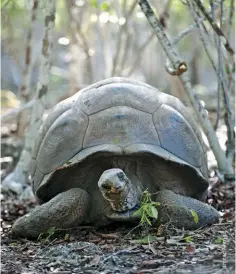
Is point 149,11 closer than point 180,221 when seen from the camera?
No

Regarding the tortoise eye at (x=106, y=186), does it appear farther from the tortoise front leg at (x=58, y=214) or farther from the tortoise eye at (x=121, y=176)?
the tortoise front leg at (x=58, y=214)

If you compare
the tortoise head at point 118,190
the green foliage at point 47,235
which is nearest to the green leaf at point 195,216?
the tortoise head at point 118,190

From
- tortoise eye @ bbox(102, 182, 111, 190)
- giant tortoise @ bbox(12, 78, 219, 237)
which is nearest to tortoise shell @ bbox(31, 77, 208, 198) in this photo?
giant tortoise @ bbox(12, 78, 219, 237)

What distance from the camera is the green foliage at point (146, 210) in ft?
11.1

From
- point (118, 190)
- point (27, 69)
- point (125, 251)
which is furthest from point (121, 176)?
point (27, 69)

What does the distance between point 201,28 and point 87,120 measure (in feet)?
4.63

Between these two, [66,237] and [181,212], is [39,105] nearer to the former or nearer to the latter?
[66,237]

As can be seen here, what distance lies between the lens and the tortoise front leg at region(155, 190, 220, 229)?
3635mm

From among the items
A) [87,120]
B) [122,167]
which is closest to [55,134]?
[87,120]

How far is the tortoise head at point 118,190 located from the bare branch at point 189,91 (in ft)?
3.96

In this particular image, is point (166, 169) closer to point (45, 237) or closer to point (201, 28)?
point (45, 237)

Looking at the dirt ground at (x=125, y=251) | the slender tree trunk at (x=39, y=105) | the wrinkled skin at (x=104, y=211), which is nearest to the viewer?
the dirt ground at (x=125, y=251)

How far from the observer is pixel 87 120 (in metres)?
3.85

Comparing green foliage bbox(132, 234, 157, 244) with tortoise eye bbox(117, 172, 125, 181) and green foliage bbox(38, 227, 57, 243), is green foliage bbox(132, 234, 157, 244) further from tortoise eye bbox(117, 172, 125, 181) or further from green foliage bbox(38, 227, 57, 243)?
green foliage bbox(38, 227, 57, 243)
